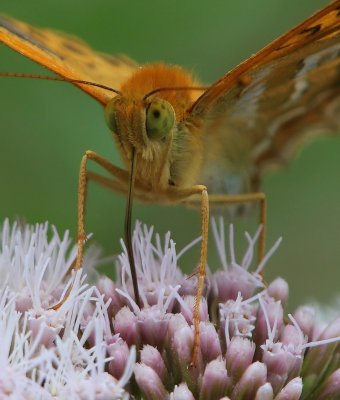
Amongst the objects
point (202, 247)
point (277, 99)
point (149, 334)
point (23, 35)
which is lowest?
point (149, 334)

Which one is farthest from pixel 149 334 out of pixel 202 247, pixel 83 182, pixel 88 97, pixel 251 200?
pixel 88 97

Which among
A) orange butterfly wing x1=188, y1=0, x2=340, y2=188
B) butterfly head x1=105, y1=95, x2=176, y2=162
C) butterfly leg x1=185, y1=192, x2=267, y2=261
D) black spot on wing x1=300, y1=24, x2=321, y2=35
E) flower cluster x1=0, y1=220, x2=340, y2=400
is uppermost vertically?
black spot on wing x1=300, y1=24, x2=321, y2=35

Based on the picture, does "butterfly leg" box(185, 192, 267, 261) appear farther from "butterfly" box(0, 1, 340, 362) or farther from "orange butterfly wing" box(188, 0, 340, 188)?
"orange butterfly wing" box(188, 0, 340, 188)

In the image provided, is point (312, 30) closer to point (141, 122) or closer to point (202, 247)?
point (141, 122)

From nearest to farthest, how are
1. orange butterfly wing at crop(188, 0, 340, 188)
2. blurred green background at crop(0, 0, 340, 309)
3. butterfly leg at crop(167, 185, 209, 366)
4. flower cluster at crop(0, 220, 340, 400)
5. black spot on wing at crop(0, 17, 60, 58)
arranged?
1. flower cluster at crop(0, 220, 340, 400)
2. butterfly leg at crop(167, 185, 209, 366)
3. orange butterfly wing at crop(188, 0, 340, 188)
4. black spot on wing at crop(0, 17, 60, 58)
5. blurred green background at crop(0, 0, 340, 309)

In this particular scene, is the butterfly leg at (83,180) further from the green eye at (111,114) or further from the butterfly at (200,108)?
the green eye at (111,114)

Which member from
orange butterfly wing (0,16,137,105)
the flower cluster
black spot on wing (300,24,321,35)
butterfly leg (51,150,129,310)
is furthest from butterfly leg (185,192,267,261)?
black spot on wing (300,24,321,35)

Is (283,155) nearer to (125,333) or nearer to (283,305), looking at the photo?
(283,305)
